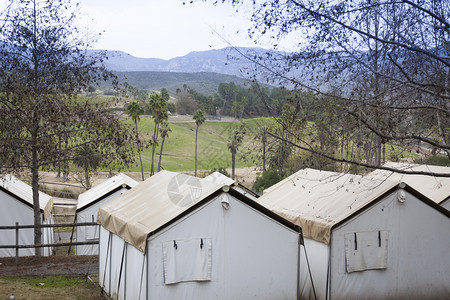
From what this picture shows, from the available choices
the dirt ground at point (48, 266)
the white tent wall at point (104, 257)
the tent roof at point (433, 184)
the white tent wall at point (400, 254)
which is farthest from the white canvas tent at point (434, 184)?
the dirt ground at point (48, 266)

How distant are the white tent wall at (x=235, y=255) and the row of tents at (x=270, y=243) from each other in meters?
0.02

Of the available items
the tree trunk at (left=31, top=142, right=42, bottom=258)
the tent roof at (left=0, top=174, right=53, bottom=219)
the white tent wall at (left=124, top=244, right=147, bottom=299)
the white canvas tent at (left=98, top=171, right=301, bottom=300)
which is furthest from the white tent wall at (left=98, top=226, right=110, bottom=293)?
the tent roof at (left=0, top=174, right=53, bottom=219)

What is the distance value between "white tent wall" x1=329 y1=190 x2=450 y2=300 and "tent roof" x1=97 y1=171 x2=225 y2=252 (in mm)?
3223

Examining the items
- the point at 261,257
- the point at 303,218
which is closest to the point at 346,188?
the point at 303,218

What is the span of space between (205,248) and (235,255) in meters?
0.65

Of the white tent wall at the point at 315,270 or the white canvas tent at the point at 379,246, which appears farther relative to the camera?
the white tent wall at the point at 315,270

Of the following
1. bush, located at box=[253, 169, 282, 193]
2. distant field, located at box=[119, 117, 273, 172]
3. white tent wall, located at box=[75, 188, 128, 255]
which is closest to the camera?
white tent wall, located at box=[75, 188, 128, 255]

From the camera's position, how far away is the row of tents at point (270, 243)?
31.7 ft

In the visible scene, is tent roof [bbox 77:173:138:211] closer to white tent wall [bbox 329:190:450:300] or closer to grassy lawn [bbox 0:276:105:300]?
grassy lawn [bbox 0:276:105:300]

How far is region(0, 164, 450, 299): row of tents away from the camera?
9672mm

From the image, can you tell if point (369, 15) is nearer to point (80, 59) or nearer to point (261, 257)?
point (261, 257)

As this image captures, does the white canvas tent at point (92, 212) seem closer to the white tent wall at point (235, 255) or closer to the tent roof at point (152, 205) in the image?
the tent roof at point (152, 205)

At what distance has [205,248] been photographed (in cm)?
980

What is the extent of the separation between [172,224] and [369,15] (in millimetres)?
5054
